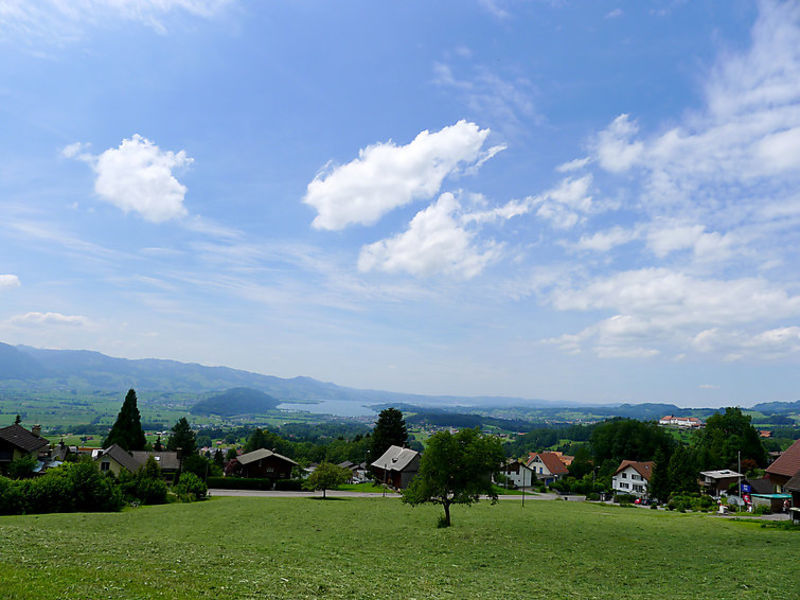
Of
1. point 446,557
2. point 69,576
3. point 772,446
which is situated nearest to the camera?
point 69,576

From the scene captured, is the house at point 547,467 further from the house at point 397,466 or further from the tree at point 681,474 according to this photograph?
the tree at point 681,474

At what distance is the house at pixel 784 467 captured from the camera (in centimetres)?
5916

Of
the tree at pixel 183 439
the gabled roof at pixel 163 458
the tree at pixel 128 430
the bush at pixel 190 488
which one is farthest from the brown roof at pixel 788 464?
the tree at pixel 183 439

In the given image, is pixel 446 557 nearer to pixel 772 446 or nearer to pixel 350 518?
pixel 350 518

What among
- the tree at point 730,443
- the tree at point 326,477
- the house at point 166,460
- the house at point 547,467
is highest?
the tree at point 730,443

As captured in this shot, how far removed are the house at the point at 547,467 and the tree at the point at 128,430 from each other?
85.6 m

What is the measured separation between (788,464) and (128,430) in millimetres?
95114

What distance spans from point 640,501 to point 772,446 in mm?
136929

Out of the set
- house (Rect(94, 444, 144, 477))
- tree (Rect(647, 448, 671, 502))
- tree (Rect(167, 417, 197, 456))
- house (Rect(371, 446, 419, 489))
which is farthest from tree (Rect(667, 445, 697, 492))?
tree (Rect(167, 417, 197, 456))

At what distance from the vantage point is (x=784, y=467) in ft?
198

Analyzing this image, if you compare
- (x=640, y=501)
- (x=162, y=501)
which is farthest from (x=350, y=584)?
(x=640, y=501)

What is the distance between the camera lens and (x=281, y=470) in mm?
84562

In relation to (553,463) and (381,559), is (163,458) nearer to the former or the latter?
(381,559)

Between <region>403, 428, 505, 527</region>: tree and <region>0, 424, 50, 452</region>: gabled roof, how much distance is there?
183 feet
